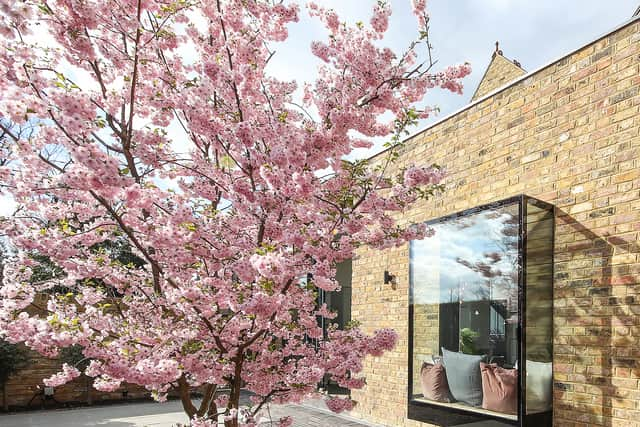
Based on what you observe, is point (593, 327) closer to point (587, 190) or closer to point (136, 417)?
point (587, 190)

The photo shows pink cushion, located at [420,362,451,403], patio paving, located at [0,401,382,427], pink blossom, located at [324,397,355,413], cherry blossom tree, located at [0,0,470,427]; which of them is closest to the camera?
cherry blossom tree, located at [0,0,470,427]

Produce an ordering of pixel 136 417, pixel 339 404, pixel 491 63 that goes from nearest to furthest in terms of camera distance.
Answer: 1. pixel 339 404
2. pixel 136 417
3. pixel 491 63

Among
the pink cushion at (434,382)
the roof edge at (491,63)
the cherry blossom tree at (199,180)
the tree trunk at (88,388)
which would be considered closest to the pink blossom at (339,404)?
the cherry blossom tree at (199,180)

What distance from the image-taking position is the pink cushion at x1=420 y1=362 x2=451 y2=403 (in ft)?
14.4

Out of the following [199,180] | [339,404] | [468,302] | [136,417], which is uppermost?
[199,180]

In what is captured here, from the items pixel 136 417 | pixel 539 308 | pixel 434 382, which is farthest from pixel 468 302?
pixel 136 417

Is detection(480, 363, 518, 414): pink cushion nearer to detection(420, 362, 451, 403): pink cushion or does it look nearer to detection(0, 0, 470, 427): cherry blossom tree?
detection(420, 362, 451, 403): pink cushion

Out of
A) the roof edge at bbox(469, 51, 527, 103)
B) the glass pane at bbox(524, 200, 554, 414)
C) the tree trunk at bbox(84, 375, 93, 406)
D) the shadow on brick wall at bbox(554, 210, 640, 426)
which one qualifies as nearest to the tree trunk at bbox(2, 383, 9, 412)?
the tree trunk at bbox(84, 375, 93, 406)

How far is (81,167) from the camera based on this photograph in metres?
1.79

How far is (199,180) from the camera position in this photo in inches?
105

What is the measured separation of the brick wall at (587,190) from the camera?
322cm

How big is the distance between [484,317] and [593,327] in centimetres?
90

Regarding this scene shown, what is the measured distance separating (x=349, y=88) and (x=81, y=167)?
1384mm

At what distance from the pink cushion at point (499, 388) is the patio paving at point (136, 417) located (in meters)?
2.30
